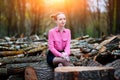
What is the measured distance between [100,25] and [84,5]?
5.41 feet

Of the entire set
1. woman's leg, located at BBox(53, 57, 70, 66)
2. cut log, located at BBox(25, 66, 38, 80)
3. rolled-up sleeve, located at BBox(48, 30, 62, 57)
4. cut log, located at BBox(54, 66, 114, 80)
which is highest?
rolled-up sleeve, located at BBox(48, 30, 62, 57)

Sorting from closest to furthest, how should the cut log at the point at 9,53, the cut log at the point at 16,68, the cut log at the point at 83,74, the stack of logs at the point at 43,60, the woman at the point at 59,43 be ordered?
the cut log at the point at 83,74 → the woman at the point at 59,43 → the stack of logs at the point at 43,60 → the cut log at the point at 16,68 → the cut log at the point at 9,53

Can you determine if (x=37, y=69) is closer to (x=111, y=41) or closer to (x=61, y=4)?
(x=111, y=41)

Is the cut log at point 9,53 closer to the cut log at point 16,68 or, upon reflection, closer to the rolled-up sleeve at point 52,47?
the cut log at point 16,68

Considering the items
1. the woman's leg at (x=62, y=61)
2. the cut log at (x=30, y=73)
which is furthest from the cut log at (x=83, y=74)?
the cut log at (x=30, y=73)

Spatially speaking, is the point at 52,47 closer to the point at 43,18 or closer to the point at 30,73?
the point at 30,73

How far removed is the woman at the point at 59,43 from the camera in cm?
520

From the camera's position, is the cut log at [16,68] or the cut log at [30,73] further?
the cut log at [16,68]

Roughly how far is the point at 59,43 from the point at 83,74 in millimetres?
959

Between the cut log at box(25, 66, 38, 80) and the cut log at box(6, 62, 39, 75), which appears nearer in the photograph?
the cut log at box(25, 66, 38, 80)

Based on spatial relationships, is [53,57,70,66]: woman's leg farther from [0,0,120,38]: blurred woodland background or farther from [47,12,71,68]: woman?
[0,0,120,38]: blurred woodland background

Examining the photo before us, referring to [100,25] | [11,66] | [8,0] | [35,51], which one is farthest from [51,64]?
[8,0]

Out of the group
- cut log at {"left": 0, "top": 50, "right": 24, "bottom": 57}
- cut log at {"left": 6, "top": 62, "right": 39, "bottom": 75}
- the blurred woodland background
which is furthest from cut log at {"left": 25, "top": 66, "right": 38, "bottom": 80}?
the blurred woodland background

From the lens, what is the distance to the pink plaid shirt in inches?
208
